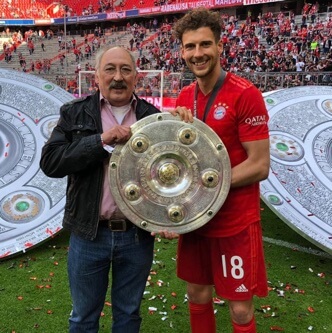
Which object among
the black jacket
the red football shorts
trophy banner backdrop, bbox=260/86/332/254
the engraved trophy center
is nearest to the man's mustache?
the black jacket

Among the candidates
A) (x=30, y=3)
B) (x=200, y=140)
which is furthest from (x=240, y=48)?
Result: (x=30, y=3)

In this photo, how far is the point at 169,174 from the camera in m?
2.03

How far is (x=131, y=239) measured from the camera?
2178mm

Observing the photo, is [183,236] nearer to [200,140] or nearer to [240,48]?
[200,140]

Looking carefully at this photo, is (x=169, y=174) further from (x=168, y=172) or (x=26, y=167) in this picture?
(x=26, y=167)

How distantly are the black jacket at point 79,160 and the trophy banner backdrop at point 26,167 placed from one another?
2.22m

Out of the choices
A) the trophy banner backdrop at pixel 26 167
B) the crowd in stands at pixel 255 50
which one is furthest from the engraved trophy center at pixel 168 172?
the crowd in stands at pixel 255 50

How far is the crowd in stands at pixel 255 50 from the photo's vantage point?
14.1m

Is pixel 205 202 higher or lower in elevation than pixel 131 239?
higher

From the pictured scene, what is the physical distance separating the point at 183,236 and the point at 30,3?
139ft

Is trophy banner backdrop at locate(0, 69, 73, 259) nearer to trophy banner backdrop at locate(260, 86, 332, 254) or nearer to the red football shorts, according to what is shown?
trophy banner backdrop at locate(260, 86, 332, 254)

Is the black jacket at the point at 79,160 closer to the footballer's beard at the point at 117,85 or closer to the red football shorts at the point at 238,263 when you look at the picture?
the footballer's beard at the point at 117,85

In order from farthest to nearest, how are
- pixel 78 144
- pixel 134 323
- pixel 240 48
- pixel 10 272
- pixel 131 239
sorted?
pixel 240 48
pixel 10 272
pixel 134 323
pixel 131 239
pixel 78 144

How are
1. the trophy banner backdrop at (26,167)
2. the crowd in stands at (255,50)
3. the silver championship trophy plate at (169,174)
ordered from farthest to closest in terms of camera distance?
1. the crowd in stands at (255,50)
2. the trophy banner backdrop at (26,167)
3. the silver championship trophy plate at (169,174)
